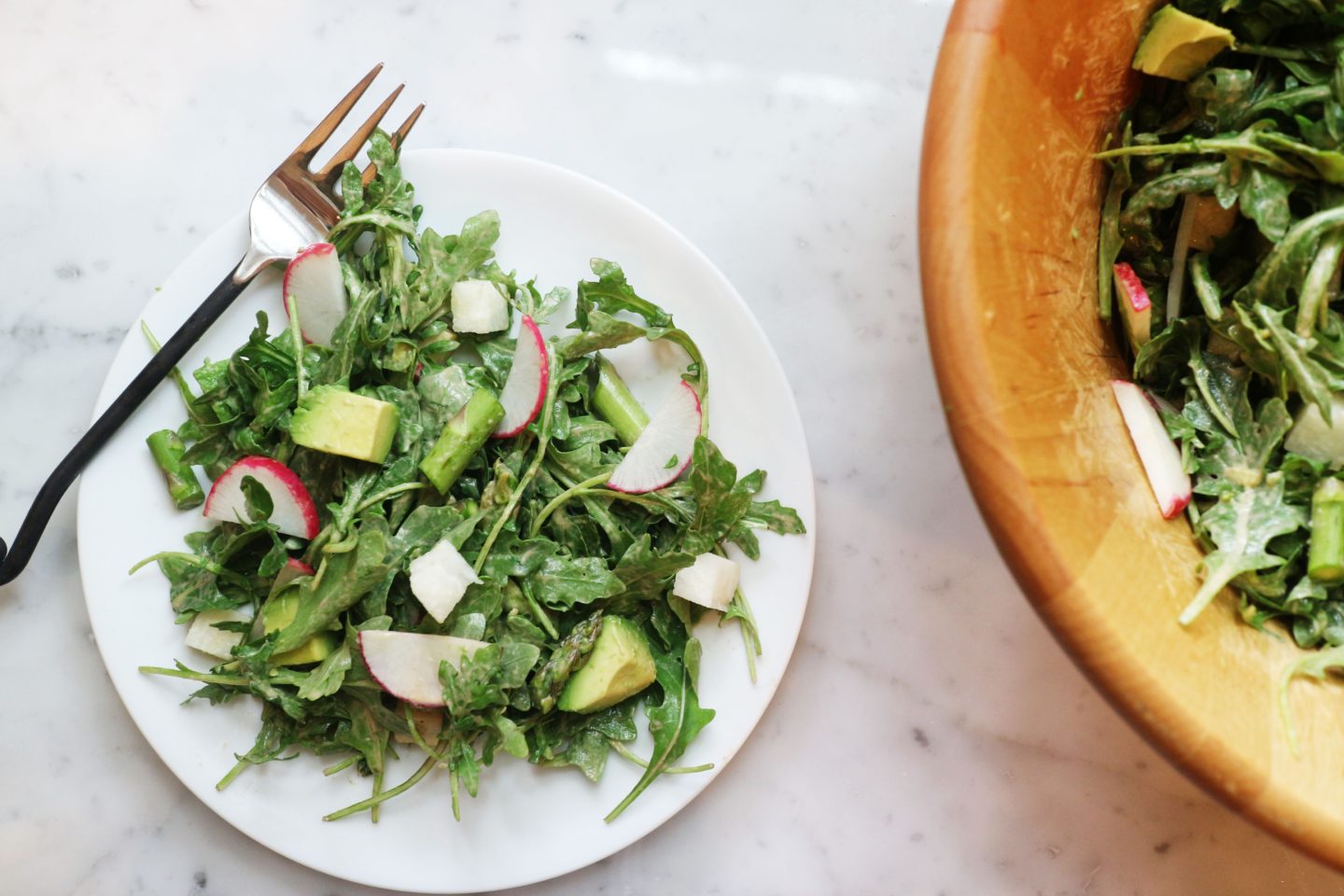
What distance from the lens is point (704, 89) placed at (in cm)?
153

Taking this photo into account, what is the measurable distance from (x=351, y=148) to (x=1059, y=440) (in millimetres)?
1007

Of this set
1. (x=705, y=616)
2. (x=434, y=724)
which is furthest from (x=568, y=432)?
(x=434, y=724)

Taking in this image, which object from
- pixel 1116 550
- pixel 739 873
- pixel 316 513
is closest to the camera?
pixel 1116 550

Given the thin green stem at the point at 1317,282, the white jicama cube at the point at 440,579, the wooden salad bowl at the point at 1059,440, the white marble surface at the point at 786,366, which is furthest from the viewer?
the white marble surface at the point at 786,366

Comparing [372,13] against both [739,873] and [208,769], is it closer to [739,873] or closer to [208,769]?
[208,769]

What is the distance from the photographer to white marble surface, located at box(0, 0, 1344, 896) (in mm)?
1491

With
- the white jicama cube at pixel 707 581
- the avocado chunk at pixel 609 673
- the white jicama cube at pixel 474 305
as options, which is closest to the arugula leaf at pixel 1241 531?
the white jicama cube at pixel 707 581

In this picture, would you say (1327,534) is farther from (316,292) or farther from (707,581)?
(316,292)

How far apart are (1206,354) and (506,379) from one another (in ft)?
2.86

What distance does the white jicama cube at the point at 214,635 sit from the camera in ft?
4.43

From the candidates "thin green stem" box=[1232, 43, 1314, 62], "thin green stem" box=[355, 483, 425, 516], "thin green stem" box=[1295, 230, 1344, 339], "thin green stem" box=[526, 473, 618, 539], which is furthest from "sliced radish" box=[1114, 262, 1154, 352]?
"thin green stem" box=[355, 483, 425, 516]

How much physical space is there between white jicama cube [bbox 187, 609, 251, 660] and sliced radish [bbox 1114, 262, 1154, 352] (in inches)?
47.2

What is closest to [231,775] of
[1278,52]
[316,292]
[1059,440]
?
[316,292]

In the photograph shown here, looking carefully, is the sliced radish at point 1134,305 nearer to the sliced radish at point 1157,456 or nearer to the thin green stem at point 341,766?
the sliced radish at point 1157,456
